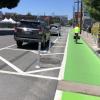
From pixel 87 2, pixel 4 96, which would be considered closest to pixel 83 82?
pixel 4 96

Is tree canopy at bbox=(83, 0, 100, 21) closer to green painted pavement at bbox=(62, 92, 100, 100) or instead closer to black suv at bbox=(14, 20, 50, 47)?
black suv at bbox=(14, 20, 50, 47)

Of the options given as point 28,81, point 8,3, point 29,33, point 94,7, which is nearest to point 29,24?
point 29,33

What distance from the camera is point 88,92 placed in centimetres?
895

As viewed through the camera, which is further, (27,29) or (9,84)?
(27,29)

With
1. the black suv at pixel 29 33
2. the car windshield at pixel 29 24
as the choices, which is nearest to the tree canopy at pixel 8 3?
the car windshield at pixel 29 24

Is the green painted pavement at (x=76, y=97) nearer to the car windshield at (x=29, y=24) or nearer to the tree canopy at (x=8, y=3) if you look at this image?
the car windshield at (x=29, y=24)

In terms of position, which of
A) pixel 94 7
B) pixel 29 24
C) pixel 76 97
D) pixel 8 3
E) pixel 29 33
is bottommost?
pixel 76 97

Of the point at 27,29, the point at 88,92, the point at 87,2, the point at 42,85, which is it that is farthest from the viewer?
the point at 27,29

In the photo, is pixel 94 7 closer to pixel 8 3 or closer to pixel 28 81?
pixel 28 81

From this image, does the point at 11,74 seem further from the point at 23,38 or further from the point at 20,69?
the point at 23,38

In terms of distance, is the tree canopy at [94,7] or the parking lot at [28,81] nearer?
the parking lot at [28,81]

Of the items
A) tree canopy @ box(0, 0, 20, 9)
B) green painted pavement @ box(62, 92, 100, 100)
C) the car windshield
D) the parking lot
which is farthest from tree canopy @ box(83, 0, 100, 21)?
tree canopy @ box(0, 0, 20, 9)

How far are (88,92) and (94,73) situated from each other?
3.47m

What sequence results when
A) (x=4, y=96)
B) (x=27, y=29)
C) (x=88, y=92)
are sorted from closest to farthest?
(x=4, y=96) < (x=88, y=92) < (x=27, y=29)
